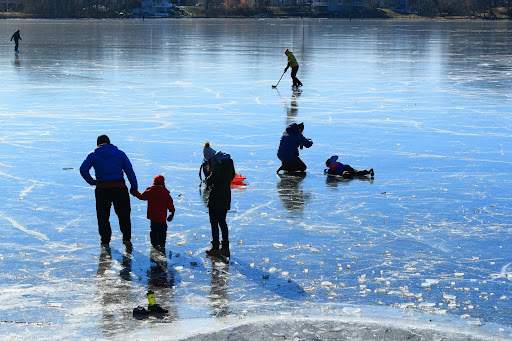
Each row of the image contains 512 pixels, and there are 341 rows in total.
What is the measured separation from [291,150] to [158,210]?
4626mm

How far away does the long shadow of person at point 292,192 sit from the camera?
1116 centimetres

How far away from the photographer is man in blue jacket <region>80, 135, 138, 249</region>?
915 cm

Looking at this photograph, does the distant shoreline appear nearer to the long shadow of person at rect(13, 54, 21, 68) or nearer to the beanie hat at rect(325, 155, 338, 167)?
the long shadow of person at rect(13, 54, 21, 68)

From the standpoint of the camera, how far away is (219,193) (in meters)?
8.97

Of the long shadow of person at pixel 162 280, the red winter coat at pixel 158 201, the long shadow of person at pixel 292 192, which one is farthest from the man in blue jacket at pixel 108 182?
the long shadow of person at pixel 292 192

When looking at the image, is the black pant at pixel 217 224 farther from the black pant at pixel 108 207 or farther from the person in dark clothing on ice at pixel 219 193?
the black pant at pixel 108 207

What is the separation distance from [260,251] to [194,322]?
2.15 meters

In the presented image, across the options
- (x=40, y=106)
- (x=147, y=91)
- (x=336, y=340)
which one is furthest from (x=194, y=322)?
(x=147, y=91)

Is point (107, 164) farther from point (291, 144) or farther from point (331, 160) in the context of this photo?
point (331, 160)

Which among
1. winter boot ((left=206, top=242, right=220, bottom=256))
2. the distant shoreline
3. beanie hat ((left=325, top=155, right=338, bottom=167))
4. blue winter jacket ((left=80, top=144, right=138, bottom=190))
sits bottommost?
winter boot ((left=206, top=242, right=220, bottom=256))

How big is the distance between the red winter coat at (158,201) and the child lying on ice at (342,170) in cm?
451

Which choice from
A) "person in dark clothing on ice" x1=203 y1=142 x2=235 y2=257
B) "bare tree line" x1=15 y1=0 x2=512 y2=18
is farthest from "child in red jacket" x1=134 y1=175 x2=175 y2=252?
"bare tree line" x1=15 y1=0 x2=512 y2=18

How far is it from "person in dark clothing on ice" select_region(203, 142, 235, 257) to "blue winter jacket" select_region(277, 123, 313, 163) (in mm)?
4231

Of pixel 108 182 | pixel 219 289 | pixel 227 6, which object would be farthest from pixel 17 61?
pixel 227 6
